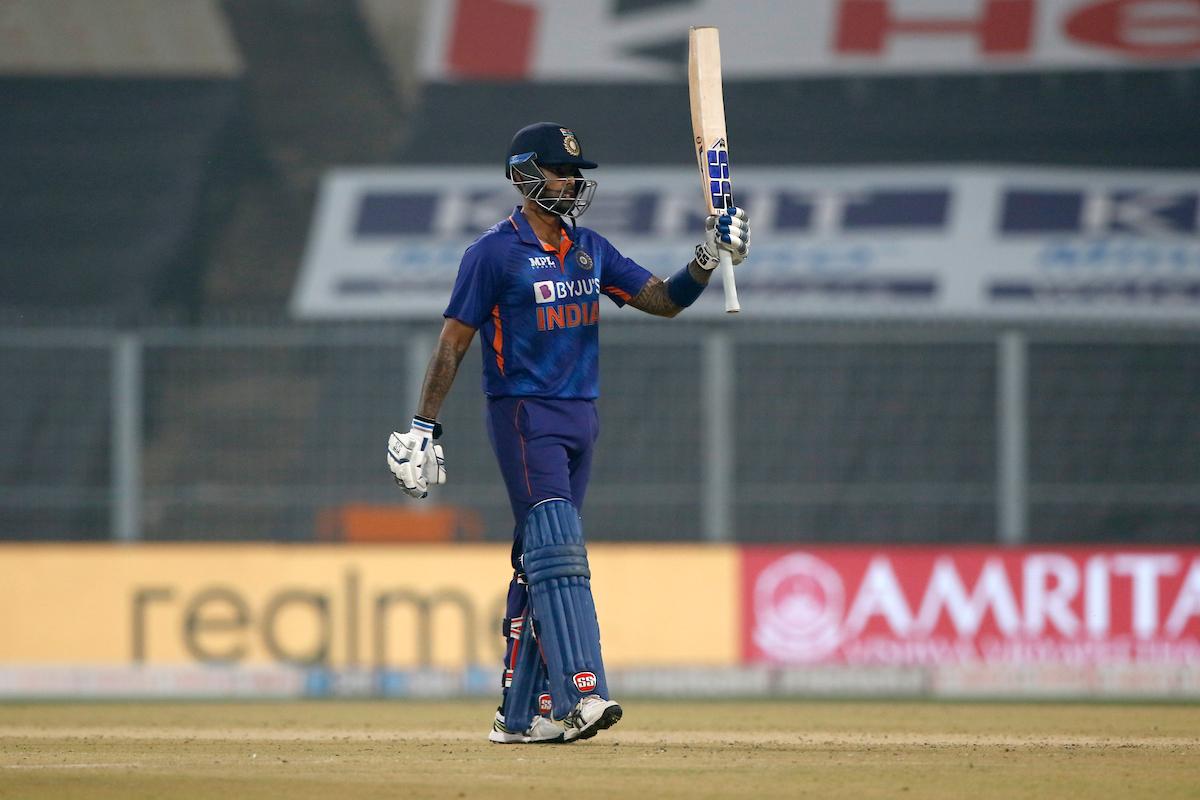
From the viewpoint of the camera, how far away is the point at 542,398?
23.8ft

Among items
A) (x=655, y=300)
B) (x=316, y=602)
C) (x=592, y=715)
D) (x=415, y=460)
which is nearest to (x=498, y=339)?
(x=415, y=460)

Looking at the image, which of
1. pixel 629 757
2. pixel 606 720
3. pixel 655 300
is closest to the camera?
pixel 606 720

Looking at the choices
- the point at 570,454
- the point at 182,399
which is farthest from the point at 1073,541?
the point at 570,454

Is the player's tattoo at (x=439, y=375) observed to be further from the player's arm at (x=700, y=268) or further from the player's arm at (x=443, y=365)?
the player's arm at (x=700, y=268)

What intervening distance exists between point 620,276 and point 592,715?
5.19ft

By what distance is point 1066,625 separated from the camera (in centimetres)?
1225

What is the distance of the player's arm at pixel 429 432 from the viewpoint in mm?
7125

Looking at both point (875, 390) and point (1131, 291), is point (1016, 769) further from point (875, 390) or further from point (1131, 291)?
point (1131, 291)

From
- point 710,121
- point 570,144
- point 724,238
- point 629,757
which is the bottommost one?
point 629,757

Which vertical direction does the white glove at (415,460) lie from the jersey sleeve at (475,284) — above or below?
below

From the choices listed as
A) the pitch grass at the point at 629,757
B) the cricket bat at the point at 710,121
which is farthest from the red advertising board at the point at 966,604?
the cricket bat at the point at 710,121

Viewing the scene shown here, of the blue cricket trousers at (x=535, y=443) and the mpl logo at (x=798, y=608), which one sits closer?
the blue cricket trousers at (x=535, y=443)

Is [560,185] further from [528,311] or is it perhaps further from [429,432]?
[429,432]

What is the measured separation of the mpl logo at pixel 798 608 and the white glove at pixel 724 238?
528 centimetres
